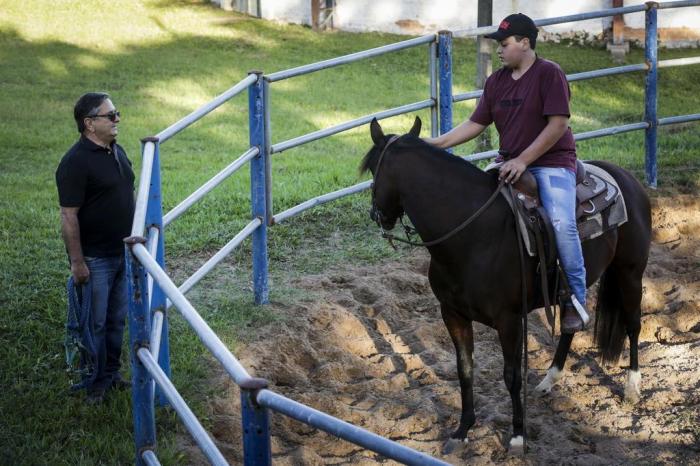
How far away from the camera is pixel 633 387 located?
230 inches

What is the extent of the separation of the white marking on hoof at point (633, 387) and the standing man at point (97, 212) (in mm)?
3041

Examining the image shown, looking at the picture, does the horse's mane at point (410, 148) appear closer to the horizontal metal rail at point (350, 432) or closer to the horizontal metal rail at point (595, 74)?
Answer: the horizontal metal rail at point (595, 74)

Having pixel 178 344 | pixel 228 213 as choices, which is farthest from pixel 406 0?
pixel 178 344

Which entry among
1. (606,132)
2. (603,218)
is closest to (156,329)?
(603,218)

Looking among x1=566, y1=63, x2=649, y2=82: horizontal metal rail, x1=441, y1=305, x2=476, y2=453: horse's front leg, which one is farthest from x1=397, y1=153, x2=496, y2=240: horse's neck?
x1=566, y1=63, x2=649, y2=82: horizontal metal rail

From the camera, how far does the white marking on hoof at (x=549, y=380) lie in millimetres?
5867

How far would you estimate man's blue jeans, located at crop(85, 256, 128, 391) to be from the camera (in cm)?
513

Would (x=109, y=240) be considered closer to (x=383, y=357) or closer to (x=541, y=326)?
(x=383, y=357)

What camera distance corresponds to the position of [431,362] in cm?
618

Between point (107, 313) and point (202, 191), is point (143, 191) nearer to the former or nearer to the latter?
point (202, 191)

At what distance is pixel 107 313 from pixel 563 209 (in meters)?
2.62

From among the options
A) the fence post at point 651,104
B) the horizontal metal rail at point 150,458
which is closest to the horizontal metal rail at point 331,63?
the fence post at point 651,104

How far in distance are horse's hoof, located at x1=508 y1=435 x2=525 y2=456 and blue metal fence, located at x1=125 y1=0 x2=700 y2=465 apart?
1891 mm

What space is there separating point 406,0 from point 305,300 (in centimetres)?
1261
